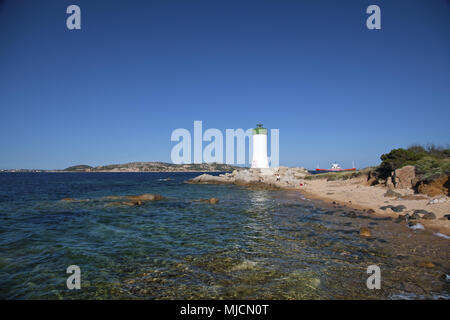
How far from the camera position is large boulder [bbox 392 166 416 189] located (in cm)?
2003

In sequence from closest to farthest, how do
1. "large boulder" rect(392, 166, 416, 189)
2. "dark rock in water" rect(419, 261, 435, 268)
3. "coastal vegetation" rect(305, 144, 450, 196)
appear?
"dark rock in water" rect(419, 261, 435, 268) < "coastal vegetation" rect(305, 144, 450, 196) < "large boulder" rect(392, 166, 416, 189)

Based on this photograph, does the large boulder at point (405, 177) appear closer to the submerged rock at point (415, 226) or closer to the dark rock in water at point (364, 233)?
the submerged rock at point (415, 226)

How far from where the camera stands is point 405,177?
2050cm

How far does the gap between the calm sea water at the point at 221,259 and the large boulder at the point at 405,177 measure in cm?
1017

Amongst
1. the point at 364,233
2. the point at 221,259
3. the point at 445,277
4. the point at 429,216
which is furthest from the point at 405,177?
the point at 221,259

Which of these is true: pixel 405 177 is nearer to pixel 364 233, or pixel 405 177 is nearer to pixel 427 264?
pixel 364 233

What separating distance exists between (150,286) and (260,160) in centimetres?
4497

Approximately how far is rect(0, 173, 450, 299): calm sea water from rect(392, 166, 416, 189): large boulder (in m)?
10.2

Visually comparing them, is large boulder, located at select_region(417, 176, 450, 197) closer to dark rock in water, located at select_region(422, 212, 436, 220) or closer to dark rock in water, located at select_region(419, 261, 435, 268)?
dark rock in water, located at select_region(422, 212, 436, 220)

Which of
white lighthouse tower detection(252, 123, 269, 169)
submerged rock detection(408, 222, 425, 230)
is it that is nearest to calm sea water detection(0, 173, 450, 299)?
submerged rock detection(408, 222, 425, 230)

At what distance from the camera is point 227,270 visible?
684 cm

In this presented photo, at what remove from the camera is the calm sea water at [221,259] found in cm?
564

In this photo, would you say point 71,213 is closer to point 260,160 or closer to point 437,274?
point 437,274

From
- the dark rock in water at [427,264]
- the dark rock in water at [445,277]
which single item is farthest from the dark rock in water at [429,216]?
the dark rock in water at [445,277]
